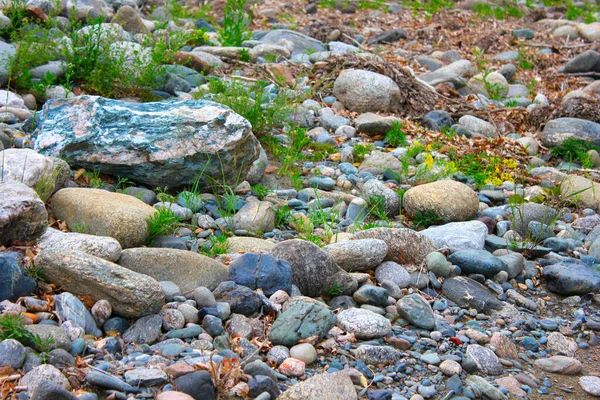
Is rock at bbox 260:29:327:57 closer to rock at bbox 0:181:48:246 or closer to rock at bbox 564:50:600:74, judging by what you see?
rock at bbox 564:50:600:74

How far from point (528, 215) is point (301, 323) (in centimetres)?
287

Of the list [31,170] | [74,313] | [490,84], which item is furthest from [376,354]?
[490,84]

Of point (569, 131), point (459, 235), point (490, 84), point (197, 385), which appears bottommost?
point (490, 84)

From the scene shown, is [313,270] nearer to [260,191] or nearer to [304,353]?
[304,353]

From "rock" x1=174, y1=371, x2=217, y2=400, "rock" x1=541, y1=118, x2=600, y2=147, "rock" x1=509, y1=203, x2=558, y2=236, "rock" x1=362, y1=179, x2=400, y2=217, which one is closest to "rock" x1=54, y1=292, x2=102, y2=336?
"rock" x1=174, y1=371, x2=217, y2=400

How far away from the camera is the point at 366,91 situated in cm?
783

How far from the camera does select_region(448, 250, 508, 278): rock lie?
4758 mm

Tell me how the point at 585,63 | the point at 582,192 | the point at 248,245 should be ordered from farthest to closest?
the point at 585,63 < the point at 582,192 < the point at 248,245

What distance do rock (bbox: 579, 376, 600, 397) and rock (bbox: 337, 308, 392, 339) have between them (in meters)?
1.06

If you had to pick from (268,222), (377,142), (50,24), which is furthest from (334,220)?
(50,24)

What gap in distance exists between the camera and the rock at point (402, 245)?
15.5ft

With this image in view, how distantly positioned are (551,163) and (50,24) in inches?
221

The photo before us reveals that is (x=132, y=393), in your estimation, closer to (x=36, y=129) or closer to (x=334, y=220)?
(x=334, y=220)

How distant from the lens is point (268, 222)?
203 inches
